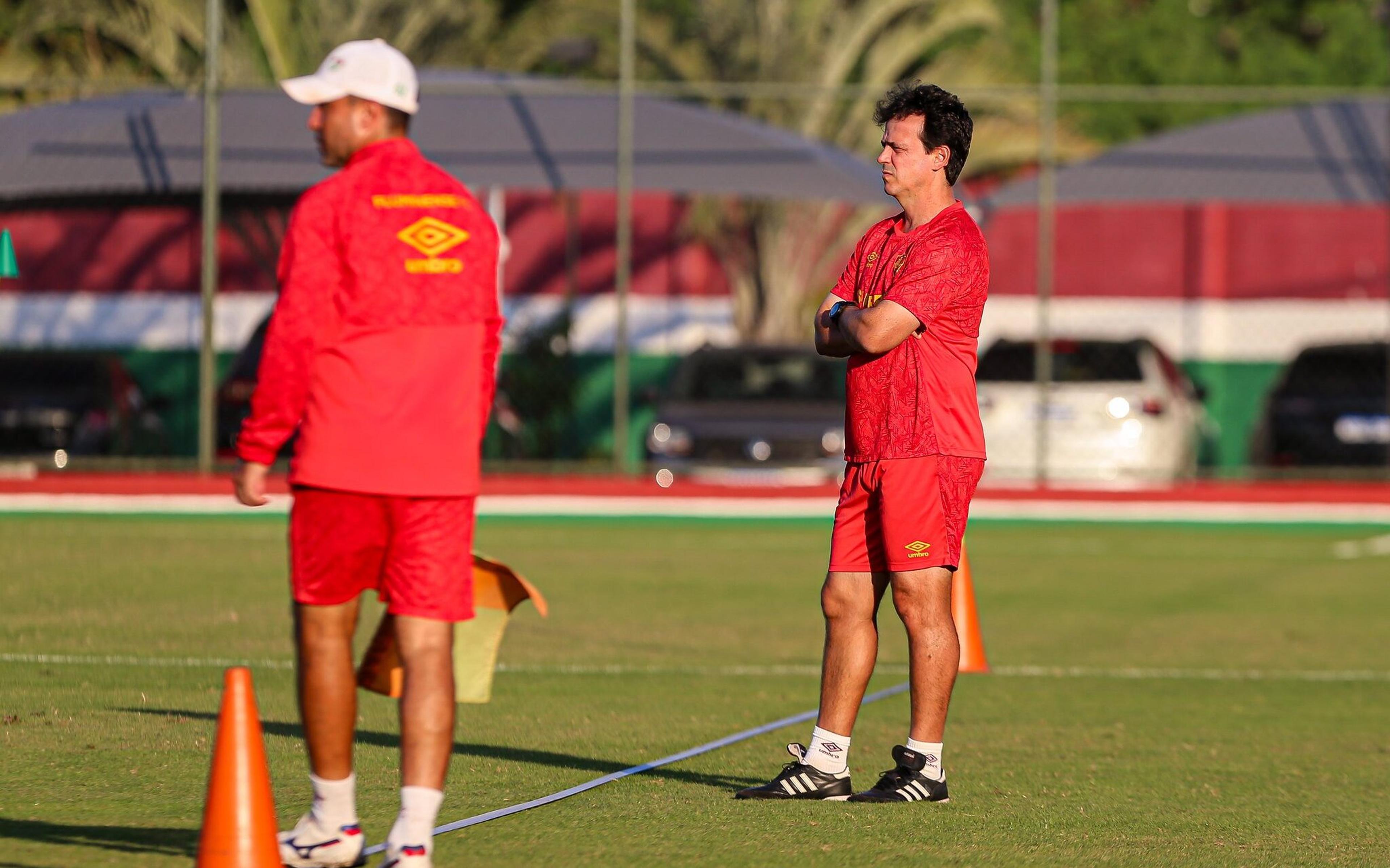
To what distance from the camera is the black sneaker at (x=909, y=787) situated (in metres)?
6.55

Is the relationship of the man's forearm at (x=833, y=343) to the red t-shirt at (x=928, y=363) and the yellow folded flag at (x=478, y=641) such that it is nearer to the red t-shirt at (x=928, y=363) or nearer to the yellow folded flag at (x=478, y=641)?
the red t-shirt at (x=928, y=363)

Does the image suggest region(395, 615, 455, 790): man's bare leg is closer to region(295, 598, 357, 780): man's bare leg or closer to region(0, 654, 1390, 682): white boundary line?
region(295, 598, 357, 780): man's bare leg

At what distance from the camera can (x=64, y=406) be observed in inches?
819

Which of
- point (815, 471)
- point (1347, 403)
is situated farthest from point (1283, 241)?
point (815, 471)

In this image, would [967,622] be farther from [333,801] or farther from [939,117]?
[333,801]

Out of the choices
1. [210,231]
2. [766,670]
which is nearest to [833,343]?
[766,670]

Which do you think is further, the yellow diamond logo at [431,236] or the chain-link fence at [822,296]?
the chain-link fence at [822,296]

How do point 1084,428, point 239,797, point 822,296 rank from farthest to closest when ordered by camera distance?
1. point 822,296
2. point 1084,428
3. point 239,797

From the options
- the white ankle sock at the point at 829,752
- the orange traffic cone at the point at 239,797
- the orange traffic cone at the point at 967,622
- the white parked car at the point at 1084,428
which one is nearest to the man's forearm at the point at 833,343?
the white ankle sock at the point at 829,752

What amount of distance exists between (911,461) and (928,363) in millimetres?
277

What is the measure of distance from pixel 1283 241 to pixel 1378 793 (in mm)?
25886

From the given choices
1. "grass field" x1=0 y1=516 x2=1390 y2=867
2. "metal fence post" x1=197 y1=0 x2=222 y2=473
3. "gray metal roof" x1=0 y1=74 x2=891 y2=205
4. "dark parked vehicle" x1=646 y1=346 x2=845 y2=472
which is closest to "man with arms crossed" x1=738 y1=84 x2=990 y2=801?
"grass field" x1=0 y1=516 x2=1390 y2=867

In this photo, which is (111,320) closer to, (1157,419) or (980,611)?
(1157,419)

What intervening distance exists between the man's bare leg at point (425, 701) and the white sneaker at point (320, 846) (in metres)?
0.24
